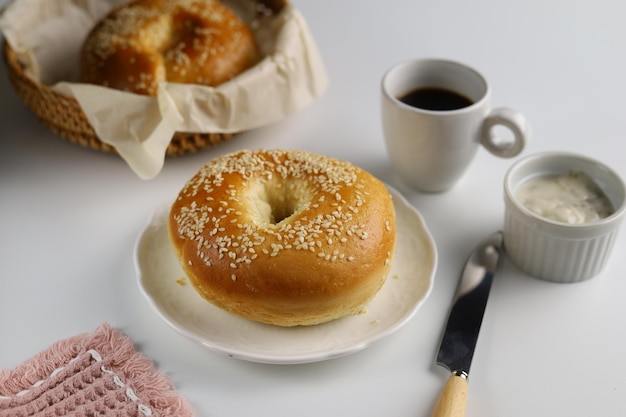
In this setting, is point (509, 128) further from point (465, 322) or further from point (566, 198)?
point (465, 322)

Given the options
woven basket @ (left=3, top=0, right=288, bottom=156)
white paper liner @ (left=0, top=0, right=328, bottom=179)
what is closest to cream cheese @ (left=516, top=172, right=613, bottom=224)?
white paper liner @ (left=0, top=0, right=328, bottom=179)

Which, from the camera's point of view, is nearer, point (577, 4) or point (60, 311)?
point (60, 311)

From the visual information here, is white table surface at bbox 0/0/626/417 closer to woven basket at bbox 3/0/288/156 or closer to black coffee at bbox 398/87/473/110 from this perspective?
woven basket at bbox 3/0/288/156

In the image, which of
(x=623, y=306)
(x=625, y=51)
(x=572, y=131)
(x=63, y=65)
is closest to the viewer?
(x=623, y=306)

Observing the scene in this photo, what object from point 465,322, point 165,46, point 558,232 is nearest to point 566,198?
point 558,232

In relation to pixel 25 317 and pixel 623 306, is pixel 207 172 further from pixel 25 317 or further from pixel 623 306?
pixel 623 306

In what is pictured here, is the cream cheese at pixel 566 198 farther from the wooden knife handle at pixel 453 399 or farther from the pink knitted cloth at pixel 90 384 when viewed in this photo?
the pink knitted cloth at pixel 90 384

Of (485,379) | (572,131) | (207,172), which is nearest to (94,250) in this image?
(207,172)
